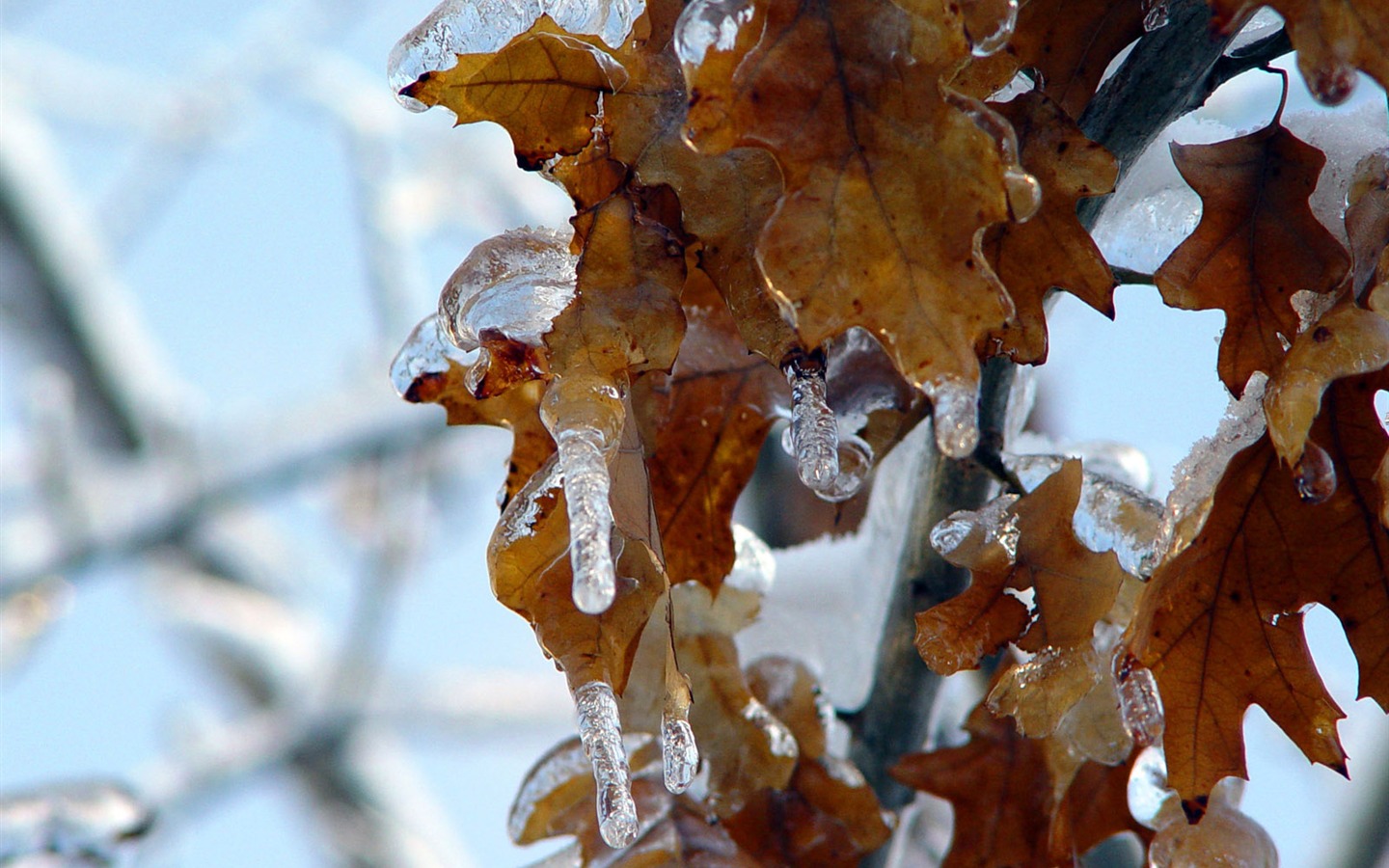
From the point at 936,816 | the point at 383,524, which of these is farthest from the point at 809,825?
the point at 383,524

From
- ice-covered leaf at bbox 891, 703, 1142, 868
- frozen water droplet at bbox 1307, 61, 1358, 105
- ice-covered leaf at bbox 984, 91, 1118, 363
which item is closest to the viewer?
frozen water droplet at bbox 1307, 61, 1358, 105

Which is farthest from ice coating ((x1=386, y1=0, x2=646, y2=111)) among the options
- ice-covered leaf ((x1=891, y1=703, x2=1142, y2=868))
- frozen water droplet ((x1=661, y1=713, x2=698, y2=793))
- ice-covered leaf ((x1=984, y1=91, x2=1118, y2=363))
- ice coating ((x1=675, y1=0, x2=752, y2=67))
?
ice-covered leaf ((x1=891, y1=703, x2=1142, y2=868))

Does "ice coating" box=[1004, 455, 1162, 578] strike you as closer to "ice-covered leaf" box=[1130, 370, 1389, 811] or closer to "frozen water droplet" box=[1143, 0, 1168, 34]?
"ice-covered leaf" box=[1130, 370, 1389, 811]

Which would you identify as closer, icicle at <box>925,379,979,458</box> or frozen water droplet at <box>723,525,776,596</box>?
icicle at <box>925,379,979,458</box>

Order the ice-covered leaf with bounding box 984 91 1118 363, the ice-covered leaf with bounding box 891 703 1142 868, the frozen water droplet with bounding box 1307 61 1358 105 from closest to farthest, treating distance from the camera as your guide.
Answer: the frozen water droplet with bounding box 1307 61 1358 105 < the ice-covered leaf with bounding box 984 91 1118 363 < the ice-covered leaf with bounding box 891 703 1142 868

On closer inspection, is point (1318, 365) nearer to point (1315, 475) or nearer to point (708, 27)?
point (1315, 475)
